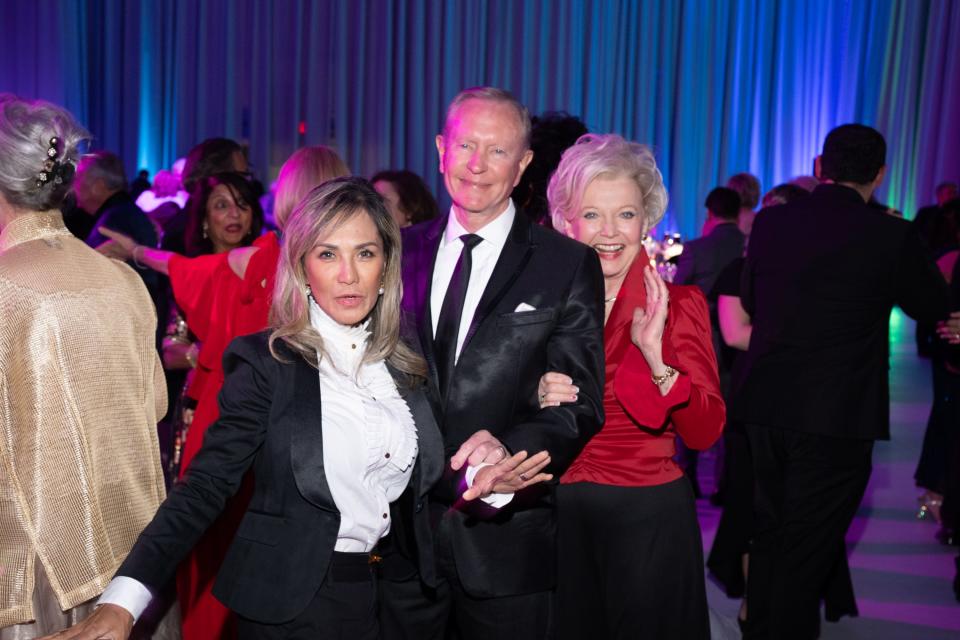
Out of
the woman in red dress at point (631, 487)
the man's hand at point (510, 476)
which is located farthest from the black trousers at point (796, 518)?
the man's hand at point (510, 476)

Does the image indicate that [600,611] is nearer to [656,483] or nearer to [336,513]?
[656,483]

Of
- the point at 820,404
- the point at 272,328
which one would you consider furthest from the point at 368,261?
the point at 820,404

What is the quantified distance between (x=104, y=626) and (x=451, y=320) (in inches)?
37.1

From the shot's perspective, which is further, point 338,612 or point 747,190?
point 747,190

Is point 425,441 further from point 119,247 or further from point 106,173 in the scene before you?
point 106,173

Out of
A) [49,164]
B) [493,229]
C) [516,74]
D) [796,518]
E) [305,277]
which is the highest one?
[516,74]

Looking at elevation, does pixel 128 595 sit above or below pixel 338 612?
above

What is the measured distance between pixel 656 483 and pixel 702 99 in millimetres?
10663

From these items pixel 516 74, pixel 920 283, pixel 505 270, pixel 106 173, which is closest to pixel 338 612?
pixel 505 270

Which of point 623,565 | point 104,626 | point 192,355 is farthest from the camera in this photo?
point 192,355

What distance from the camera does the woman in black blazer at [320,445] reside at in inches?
75.5

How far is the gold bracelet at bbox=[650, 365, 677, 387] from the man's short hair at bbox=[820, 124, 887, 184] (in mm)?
1430

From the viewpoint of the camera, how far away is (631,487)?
257 centimetres

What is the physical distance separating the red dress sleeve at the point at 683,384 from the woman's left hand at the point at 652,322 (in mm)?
65
